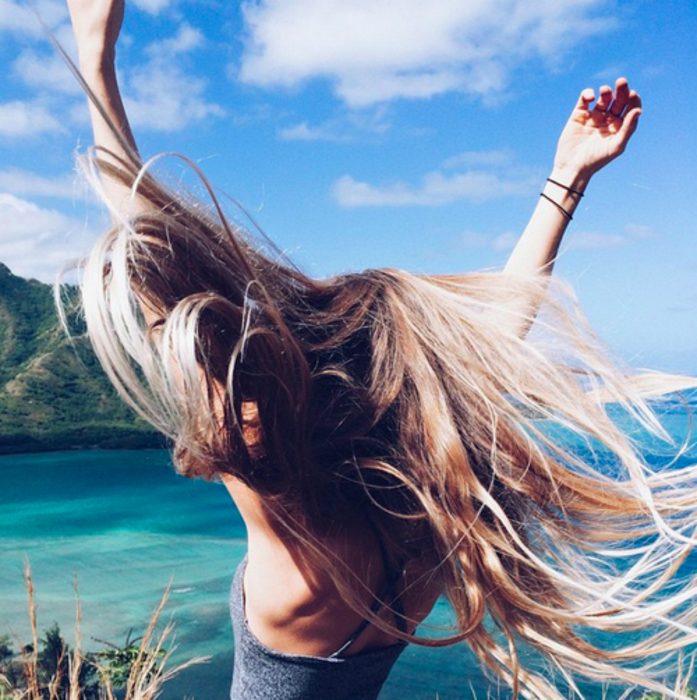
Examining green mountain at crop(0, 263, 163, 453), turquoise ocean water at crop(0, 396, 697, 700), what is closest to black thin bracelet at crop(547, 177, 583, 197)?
turquoise ocean water at crop(0, 396, 697, 700)

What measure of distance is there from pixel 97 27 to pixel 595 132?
2.86 ft

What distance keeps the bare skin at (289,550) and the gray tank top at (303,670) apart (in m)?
0.01

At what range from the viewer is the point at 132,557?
2364 cm

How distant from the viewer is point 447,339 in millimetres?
1084

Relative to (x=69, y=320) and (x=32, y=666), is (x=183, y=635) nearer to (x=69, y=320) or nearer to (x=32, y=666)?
(x=32, y=666)

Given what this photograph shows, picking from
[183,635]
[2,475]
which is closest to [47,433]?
[2,475]

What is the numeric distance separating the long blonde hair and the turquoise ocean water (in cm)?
1210

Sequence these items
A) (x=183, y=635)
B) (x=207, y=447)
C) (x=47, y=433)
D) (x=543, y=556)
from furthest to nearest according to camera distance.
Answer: (x=47, y=433)
(x=183, y=635)
(x=543, y=556)
(x=207, y=447)

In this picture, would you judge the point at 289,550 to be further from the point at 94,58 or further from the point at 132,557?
the point at 132,557

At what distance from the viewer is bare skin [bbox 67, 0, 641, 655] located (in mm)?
1049

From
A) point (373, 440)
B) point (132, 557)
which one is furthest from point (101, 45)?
point (132, 557)

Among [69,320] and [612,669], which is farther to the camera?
[612,669]

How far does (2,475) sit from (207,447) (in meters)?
32.9

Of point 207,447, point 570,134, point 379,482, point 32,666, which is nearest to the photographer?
point 207,447
